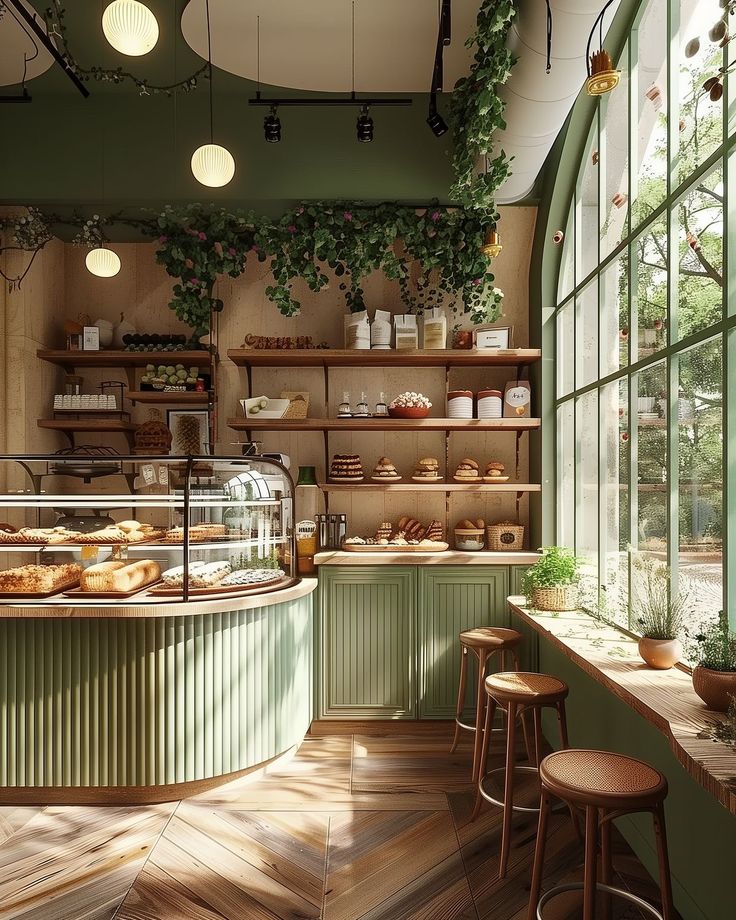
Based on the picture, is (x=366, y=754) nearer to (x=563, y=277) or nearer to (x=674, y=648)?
(x=674, y=648)

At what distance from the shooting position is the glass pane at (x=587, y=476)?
3.75 m

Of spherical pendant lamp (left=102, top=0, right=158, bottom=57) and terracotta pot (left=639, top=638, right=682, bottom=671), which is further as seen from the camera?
spherical pendant lamp (left=102, top=0, right=158, bottom=57)

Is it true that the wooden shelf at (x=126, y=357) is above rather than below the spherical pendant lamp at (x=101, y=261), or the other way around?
below

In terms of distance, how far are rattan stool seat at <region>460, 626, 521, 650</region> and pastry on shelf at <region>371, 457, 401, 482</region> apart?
1.21 meters

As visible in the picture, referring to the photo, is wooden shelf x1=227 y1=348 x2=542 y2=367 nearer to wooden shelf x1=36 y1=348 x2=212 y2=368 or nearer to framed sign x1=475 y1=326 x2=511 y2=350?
framed sign x1=475 y1=326 x2=511 y2=350

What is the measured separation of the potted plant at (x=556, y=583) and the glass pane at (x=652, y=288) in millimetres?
1174

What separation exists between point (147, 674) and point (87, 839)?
0.76m

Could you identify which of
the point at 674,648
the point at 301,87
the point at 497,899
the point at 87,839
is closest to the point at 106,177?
the point at 301,87

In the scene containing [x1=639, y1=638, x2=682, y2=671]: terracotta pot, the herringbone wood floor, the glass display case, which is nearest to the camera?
[x1=639, y1=638, x2=682, y2=671]: terracotta pot

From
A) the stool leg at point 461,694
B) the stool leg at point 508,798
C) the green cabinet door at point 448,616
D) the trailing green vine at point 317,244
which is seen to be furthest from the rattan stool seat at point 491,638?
the trailing green vine at point 317,244

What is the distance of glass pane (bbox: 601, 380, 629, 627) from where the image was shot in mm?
3262

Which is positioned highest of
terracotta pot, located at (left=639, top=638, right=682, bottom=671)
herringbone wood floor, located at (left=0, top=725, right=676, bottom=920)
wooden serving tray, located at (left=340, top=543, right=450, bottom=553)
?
wooden serving tray, located at (left=340, top=543, right=450, bottom=553)

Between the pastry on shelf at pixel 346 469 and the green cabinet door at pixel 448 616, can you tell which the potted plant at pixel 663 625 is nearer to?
the green cabinet door at pixel 448 616

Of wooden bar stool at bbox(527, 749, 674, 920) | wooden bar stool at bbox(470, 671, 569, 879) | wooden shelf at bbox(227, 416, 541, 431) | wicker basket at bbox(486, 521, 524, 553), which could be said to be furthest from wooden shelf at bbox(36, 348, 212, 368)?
wooden bar stool at bbox(527, 749, 674, 920)
